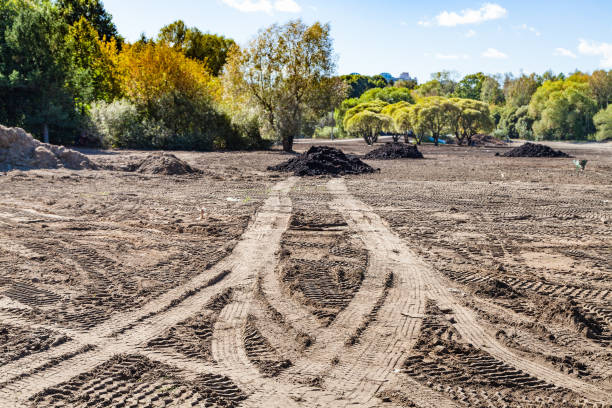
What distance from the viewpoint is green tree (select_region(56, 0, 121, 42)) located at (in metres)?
46.7

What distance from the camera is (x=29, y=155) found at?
18875 mm

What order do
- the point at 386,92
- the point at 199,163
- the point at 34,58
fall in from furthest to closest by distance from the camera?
the point at 386,92 < the point at 34,58 < the point at 199,163

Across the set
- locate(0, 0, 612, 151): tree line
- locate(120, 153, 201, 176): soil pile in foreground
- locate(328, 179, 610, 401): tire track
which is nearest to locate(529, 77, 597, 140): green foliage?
locate(0, 0, 612, 151): tree line

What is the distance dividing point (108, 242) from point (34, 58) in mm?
24478

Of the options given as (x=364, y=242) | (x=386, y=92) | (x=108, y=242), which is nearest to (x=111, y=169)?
(x=108, y=242)

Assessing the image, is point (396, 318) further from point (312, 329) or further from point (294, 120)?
point (294, 120)

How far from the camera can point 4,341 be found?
16.0 feet

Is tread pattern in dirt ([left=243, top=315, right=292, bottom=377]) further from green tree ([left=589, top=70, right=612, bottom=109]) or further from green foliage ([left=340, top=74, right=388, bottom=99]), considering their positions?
green foliage ([left=340, top=74, right=388, bottom=99])

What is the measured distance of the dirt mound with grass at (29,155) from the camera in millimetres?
18328

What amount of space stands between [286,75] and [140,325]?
3195cm

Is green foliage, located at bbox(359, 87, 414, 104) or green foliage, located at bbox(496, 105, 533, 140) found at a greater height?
green foliage, located at bbox(359, 87, 414, 104)

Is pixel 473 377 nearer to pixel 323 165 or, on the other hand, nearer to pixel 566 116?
pixel 323 165

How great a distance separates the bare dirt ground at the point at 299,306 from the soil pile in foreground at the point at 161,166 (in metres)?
6.74

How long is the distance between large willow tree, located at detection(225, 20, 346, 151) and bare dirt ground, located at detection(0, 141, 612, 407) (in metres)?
23.9
